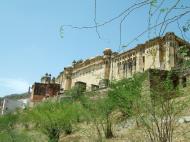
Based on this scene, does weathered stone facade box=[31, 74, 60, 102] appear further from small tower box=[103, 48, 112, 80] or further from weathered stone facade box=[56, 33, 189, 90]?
small tower box=[103, 48, 112, 80]

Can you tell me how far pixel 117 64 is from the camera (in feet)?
147

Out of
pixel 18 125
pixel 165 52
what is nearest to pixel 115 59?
pixel 165 52

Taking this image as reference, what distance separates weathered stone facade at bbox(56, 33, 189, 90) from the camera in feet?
115

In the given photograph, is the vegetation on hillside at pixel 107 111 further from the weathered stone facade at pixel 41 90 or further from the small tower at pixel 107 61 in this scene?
the weathered stone facade at pixel 41 90

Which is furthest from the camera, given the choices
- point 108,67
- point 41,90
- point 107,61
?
point 41,90

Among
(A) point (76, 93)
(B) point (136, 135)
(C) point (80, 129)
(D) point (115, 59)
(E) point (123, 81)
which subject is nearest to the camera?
(B) point (136, 135)

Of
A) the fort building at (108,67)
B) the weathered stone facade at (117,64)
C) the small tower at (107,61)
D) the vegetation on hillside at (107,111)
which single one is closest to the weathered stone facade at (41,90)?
the fort building at (108,67)

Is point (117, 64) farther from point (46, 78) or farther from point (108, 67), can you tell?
point (46, 78)

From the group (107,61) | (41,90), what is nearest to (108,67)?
(107,61)

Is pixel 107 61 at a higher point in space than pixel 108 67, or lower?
higher

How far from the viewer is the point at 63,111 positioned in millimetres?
23750

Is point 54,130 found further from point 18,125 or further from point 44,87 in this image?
point 44,87

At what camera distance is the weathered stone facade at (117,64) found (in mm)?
35000

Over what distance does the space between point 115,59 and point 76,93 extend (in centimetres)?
1160
